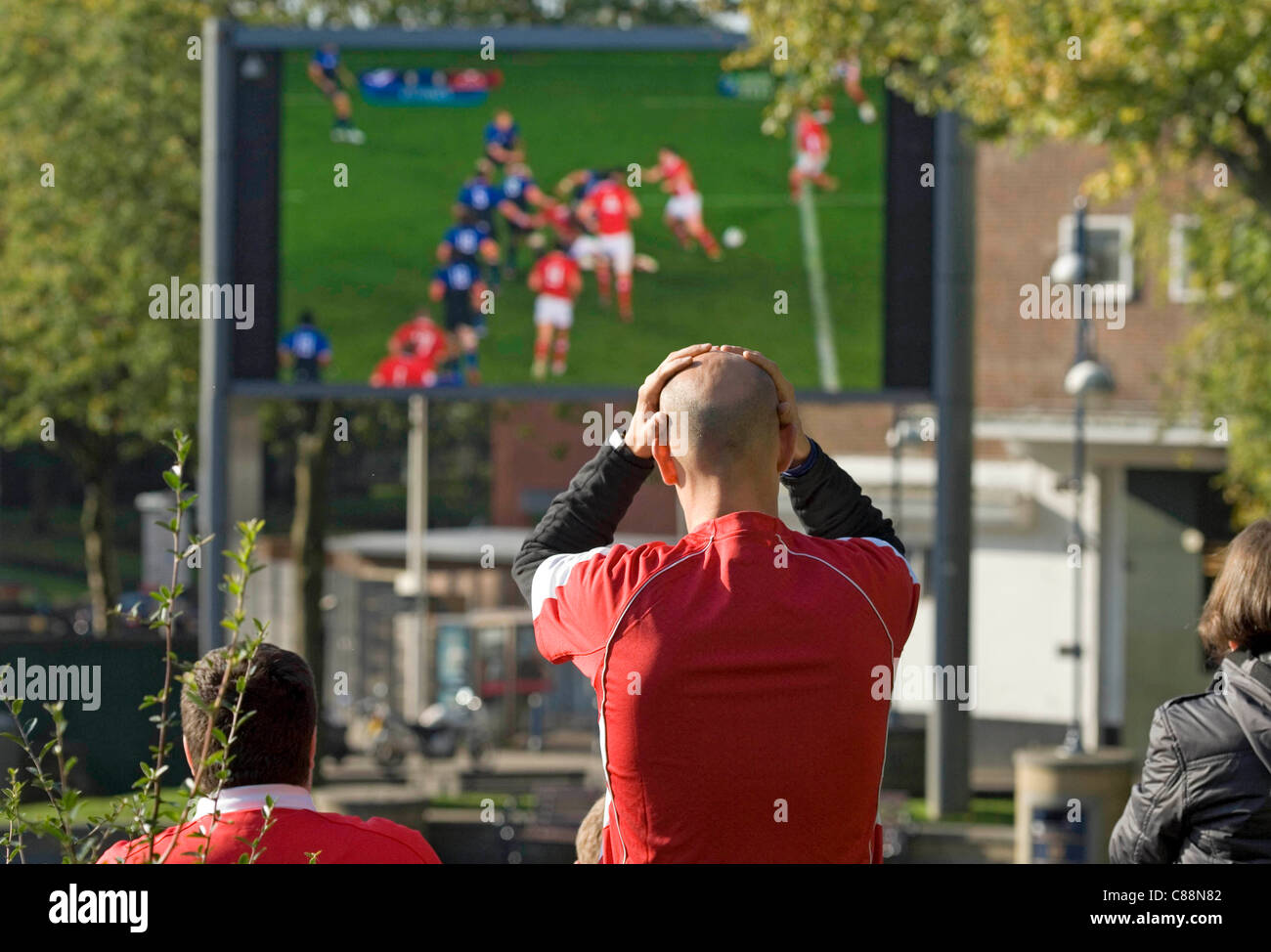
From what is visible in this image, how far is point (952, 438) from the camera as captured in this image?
52.0 ft

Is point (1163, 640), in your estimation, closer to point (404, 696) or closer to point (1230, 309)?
point (1230, 309)

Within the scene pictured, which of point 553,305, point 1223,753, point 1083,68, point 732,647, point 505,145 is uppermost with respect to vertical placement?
point 505,145

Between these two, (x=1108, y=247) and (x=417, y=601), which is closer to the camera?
(x=1108, y=247)

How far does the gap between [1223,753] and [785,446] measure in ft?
3.45

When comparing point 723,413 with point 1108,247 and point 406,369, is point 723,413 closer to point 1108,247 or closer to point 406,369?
point 406,369

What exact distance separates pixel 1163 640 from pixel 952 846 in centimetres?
1313

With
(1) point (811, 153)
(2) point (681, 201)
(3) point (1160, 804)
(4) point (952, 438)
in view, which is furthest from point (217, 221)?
(3) point (1160, 804)

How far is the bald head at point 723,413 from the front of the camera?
101 inches

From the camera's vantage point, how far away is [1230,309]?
20.0 meters

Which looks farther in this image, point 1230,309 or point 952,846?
point 1230,309

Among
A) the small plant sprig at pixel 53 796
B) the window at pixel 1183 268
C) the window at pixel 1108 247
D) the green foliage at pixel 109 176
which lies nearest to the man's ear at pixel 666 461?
the small plant sprig at pixel 53 796

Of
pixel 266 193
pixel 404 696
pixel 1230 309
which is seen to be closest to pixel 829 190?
pixel 266 193
